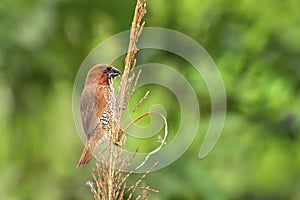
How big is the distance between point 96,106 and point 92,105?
22 millimetres

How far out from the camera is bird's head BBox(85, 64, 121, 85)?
46.6 inches

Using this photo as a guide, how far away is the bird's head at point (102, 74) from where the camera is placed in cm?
118

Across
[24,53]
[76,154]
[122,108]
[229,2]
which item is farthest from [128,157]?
[229,2]

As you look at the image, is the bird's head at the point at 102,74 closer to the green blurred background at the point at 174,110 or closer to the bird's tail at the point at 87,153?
the bird's tail at the point at 87,153

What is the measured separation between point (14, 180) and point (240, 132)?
64.5 inches

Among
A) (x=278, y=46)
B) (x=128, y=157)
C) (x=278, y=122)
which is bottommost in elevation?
(x=128, y=157)

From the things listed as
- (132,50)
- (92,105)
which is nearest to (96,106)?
(92,105)

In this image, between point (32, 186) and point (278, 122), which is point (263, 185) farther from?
point (32, 186)

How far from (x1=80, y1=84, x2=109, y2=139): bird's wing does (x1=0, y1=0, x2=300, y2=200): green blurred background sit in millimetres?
3100

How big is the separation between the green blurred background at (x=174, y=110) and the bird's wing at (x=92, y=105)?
310cm

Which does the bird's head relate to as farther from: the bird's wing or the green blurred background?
the green blurred background

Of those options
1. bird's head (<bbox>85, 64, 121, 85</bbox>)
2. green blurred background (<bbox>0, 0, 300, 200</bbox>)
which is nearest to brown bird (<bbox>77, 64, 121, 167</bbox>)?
bird's head (<bbox>85, 64, 121, 85</bbox>)

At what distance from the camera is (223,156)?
211 inches

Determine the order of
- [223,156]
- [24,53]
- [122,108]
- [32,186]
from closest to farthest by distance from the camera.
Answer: [122,108] → [32,186] → [24,53] → [223,156]
